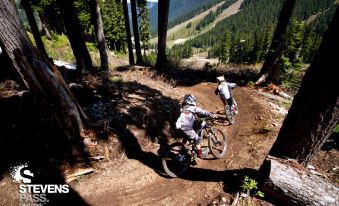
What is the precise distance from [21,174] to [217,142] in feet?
20.9

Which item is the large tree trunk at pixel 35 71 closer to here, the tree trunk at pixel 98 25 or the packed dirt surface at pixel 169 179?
the packed dirt surface at pixel 169 179

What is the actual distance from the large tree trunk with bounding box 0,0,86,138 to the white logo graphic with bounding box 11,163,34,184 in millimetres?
1554

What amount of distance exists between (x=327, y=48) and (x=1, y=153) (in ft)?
30.0

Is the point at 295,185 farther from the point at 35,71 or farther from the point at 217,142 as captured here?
the point at 35,71

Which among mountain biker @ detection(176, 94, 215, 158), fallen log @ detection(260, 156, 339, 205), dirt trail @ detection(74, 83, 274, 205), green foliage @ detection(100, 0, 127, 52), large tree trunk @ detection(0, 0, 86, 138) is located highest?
green foliage @ detection(100, 0, 127, 52)

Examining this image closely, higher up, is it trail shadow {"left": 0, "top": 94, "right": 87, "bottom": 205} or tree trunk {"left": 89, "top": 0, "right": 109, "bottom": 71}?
tree trunk {"left": 89, "top": 0, "right": 109, "bottom": 71}

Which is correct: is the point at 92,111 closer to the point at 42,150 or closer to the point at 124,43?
the point at 42,150

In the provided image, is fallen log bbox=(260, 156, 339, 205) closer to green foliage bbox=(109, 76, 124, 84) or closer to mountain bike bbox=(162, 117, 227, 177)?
mountain bike bbox=(162, 117, 227, 177)

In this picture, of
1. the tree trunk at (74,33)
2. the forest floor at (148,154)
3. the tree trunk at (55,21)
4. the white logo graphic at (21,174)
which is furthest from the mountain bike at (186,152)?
the tree trunk at (55,21)

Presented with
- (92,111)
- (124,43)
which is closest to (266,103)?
(92,111)

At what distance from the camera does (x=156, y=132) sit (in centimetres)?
1016

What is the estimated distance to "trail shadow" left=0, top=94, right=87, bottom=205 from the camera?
783 centimetres

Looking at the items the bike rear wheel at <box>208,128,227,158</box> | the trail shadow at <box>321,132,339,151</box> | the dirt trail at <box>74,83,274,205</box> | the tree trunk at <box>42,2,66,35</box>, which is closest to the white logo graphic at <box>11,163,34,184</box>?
the dirt trail at <box>74,83,274,205</box>

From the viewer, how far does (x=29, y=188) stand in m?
7.41
